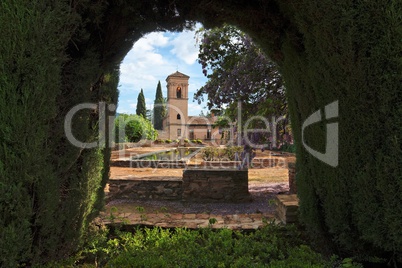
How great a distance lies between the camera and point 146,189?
643 cm

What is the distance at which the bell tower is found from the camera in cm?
4547

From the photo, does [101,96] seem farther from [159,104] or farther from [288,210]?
[159,104]

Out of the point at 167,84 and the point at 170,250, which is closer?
the point at 170,250

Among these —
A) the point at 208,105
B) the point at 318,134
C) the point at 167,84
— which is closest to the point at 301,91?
the point at 318,134

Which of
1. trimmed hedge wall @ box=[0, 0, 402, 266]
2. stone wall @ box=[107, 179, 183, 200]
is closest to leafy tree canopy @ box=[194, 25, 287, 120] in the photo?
stone wall @ box=[107, 179, 183, 200]

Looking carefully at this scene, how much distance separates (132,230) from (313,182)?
7.85 feet

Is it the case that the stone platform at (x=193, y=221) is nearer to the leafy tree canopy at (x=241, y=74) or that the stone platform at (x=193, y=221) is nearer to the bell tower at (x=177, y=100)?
the leafy tree canopy at (x=241, y=74)

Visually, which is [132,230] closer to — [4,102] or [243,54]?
[4,102]

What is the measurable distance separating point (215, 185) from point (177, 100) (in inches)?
1600

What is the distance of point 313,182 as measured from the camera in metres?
3.00

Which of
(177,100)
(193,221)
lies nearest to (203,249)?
(193,221)

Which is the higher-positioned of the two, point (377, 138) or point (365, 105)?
point (365, 105)

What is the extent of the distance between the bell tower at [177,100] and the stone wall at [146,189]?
1502 inches

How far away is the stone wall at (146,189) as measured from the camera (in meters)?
6.38
